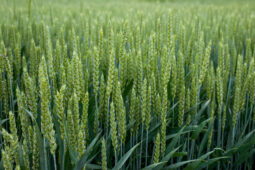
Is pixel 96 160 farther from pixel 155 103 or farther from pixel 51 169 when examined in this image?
pixel 155 103

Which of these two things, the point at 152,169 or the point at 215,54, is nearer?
the point at 152,169

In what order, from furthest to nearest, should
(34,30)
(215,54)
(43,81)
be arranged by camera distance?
(34,30) → (215,54) → (43,81)

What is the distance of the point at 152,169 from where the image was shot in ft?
2.81

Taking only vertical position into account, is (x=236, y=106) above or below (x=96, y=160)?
above

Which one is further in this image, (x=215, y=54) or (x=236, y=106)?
(x=215, y=54)

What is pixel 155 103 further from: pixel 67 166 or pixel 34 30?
pixel 34 30

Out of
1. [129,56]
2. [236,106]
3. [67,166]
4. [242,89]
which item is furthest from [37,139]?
[242,89]

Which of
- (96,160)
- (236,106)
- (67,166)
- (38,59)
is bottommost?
(96,160)

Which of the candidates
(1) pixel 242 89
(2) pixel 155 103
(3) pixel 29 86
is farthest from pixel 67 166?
(1) pixel 242 89

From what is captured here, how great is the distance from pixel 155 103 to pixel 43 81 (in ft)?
1.65

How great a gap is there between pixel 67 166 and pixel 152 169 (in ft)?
0.92

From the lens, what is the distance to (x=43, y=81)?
0.56 m

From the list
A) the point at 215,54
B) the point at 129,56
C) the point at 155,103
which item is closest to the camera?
the point at 155,103

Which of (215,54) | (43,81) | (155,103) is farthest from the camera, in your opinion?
(215,54)
